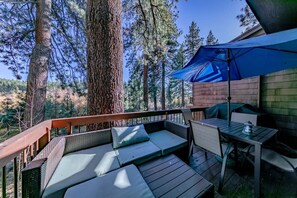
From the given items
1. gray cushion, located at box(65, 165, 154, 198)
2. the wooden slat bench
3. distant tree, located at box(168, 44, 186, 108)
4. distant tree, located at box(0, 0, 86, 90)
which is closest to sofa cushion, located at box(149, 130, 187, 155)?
the wooden slat bench

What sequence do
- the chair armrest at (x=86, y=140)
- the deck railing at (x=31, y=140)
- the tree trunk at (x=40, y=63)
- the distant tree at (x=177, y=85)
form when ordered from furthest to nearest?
the distant tree at (x=177, y=85)
the tree trunk at (x=40, y=63)
the chair armrest at (x=86, y=140)
the deck railing at (x=31, y=140)

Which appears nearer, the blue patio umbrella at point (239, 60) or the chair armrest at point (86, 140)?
the blue patio umbrella at point (239, 60)

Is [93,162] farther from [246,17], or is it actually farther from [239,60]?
[246,17]

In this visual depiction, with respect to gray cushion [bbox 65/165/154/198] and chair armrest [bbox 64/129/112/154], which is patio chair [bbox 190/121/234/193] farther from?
chair armrest [bbox 64/129/112/154]

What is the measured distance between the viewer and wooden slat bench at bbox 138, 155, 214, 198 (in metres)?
1.46

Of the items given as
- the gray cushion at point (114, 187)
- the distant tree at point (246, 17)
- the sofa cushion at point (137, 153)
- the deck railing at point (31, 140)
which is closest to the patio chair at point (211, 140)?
the sofa cushion at point (137, 153)

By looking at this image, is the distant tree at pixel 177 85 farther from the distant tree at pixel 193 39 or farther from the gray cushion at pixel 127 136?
the gray cushion at pixel 127 136

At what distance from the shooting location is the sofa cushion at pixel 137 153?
6.34 ft

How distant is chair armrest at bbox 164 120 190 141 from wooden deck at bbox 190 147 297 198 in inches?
23.3

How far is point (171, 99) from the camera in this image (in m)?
20.6

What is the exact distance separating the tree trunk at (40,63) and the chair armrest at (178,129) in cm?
401

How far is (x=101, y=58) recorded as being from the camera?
2.76 meters

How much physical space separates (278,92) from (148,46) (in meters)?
4.44

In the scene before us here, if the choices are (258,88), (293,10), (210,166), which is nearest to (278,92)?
(258,88)
